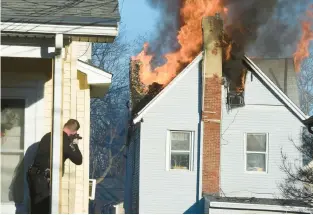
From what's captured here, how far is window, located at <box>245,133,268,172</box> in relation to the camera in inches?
1068

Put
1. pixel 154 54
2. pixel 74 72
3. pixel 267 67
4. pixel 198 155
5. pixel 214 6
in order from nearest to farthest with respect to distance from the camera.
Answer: pixel 74 72, pixel 198 155, pixel 214 6, pixel 154 54, pixel 267 67

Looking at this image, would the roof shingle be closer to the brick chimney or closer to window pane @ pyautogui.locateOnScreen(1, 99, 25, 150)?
window pane @ pyautogui.locateOnScreen(1, 99, 25, 150)

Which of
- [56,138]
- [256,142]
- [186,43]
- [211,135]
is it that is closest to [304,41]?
[186,43]

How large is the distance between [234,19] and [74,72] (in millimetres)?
19662

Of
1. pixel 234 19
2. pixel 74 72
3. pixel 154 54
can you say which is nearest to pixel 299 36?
pixel 234 19

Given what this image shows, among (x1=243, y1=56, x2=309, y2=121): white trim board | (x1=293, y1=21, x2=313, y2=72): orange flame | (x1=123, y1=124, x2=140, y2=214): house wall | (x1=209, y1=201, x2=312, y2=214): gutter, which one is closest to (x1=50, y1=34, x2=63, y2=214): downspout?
(x1=209, y1=201, x2=312, y2=214): gutter

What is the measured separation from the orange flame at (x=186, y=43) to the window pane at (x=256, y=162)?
4086mm

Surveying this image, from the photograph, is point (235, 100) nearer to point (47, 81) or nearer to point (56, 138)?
point (47, 81)

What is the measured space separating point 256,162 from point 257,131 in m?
1.07

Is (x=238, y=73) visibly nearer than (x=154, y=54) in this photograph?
Yes

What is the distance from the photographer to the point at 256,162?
27.2m

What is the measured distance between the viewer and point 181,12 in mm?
30188

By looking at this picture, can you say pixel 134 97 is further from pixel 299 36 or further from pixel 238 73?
pixel 299 36

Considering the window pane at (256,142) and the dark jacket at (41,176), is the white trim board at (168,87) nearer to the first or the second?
the window pane at (256,142)
